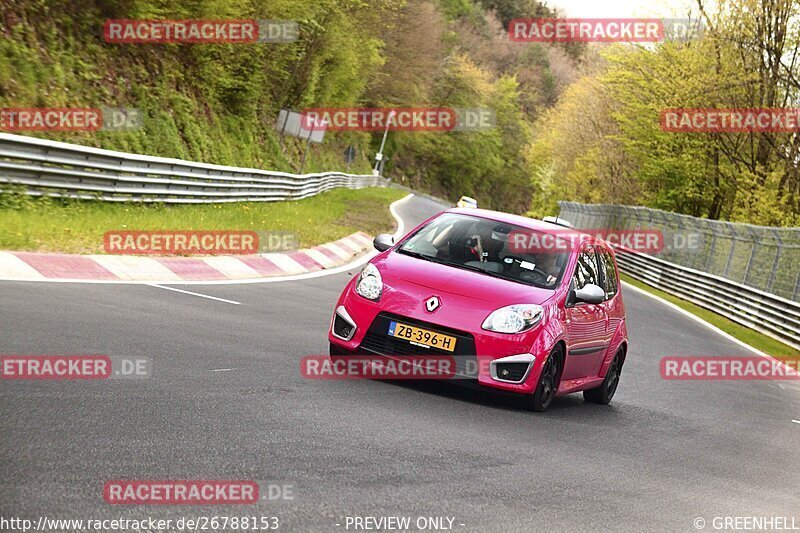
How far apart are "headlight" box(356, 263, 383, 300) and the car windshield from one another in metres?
0.61

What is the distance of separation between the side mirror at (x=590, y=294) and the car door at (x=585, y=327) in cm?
10

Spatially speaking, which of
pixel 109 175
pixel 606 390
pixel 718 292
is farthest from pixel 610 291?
pixel 718 292

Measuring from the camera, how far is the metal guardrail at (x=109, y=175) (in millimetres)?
16234

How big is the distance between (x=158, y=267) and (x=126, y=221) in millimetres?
2965

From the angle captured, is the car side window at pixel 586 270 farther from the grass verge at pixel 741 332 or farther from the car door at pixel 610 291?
the grass verge at pixel 741 332

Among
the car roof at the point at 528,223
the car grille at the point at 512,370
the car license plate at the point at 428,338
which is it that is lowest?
the car grille at the point at 512,370

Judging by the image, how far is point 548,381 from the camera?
9.36 m

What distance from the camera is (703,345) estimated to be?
68.5 ft

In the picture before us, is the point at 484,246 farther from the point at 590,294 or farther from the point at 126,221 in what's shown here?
the point at 126,221

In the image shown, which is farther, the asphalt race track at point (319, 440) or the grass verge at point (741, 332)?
the grass verge at point (741, 332)

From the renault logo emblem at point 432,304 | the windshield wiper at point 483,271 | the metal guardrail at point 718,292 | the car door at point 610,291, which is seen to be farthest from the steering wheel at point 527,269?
the metal guardrail at point 718,292

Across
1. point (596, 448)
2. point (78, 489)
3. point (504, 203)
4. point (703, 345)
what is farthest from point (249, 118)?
point (504, 203)

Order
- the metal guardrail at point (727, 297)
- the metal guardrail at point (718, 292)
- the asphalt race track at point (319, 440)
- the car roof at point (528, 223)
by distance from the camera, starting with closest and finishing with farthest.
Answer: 1. the asphalt race track at point (319, 440)
2. the car roof at point (528, 223)
3. the metal guardrail at point (727, 297)
4. the metal guardrail at point (718, 292)

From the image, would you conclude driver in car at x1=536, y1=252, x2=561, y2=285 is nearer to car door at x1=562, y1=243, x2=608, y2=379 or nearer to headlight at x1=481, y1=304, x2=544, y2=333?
Result: car door at x1=562, y1=243, x2=608, y2=379
